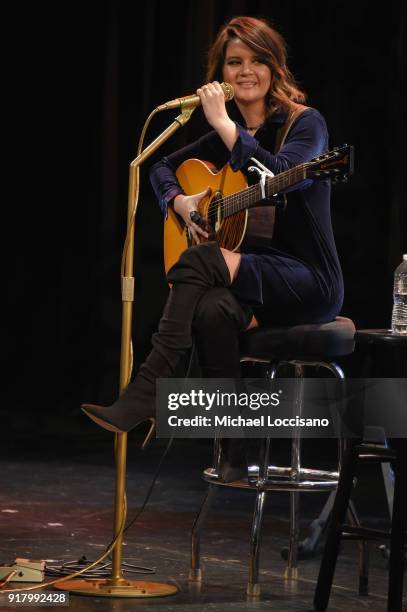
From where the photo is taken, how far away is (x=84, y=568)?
2865 mm

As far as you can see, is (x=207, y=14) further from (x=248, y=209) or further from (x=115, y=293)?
(x=248, y=209)

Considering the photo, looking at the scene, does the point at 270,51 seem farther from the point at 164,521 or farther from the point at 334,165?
the point at 164,521

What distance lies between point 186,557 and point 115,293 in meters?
2.51

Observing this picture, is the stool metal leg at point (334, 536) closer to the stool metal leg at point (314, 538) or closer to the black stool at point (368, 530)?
the black stool at point (368, 530)

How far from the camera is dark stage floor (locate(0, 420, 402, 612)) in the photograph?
2.84 metres

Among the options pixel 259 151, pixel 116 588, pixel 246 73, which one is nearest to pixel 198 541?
pixel 116 588

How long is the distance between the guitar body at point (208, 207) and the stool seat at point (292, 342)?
0.77 feet

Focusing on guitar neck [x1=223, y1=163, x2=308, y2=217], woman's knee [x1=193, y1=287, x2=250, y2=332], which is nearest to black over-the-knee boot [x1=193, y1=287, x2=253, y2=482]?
woman's knee [x1=193, y1=287, x2=250, y2=332]

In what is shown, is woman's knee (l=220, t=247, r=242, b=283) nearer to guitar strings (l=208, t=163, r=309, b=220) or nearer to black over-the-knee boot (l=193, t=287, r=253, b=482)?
black over-the-knee boot (l=193, t=287, r=253, b=482)

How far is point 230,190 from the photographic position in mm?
3092

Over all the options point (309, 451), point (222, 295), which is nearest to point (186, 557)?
point (222, 295)

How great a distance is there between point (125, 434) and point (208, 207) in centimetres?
73

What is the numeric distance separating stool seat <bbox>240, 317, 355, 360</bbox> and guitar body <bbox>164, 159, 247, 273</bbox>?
234mm

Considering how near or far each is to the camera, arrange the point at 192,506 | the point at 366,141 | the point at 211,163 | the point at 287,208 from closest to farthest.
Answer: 1. the point at 287,208
2. the point at 211,163
3. the point at 192,506
4. the point at 366,141
